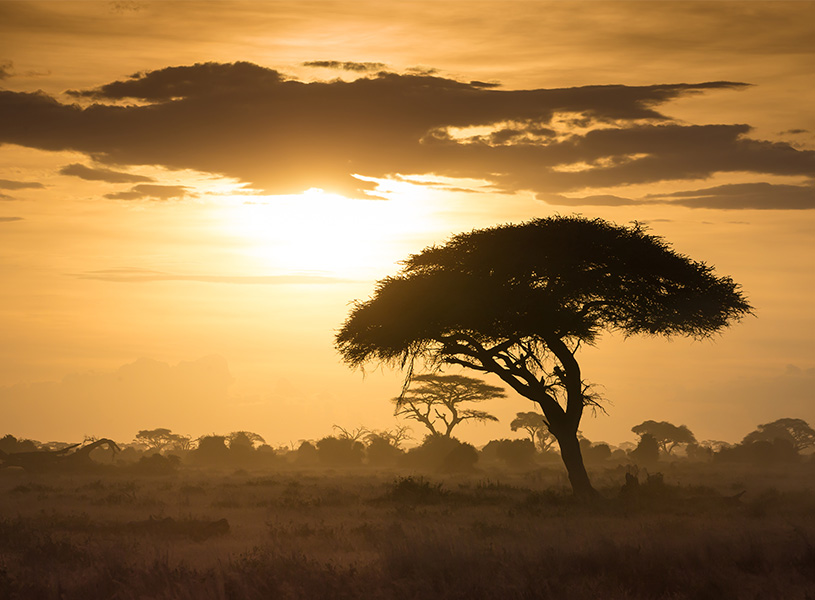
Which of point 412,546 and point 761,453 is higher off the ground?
point 761,453

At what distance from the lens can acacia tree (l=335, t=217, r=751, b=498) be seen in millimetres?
29734

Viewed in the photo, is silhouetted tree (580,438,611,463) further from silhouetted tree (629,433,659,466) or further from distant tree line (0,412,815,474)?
silhouetted tree (629,433,659,466)

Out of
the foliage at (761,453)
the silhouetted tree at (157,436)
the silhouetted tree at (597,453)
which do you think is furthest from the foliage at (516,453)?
the silhouetted tree at (157,436)

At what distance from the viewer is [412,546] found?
52.0 ft

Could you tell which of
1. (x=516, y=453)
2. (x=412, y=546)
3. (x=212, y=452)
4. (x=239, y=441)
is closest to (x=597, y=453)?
(x=516, y=453)

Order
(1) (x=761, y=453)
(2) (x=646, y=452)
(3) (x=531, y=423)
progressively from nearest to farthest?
(1) (x=761, y=453), (2) (x=646, y=452), (3) (x=531, y=423)

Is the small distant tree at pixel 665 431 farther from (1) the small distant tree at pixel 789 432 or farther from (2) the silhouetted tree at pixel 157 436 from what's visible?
(2) the silhouetted tree at pixel 157 436

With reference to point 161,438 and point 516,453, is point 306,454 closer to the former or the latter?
point 516,453

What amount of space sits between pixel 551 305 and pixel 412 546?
A: 15.5 metres

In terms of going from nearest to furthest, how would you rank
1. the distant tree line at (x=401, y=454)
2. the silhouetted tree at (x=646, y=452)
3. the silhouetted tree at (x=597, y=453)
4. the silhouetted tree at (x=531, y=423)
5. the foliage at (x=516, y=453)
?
the distant tree line at (x=401, y=454) → the foliage at (x=516, y=453) → the silhouetted tree at (x=646, y=452) → the silhouetted tree at (x=597, y=453) → the silhouetted tree at (x=531, y=423)

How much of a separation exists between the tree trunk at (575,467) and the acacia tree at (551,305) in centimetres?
4

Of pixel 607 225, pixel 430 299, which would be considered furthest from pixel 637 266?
pixel 430 299

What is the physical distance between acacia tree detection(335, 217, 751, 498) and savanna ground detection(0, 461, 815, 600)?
14.0 ft

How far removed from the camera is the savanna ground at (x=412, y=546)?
13.1 m
